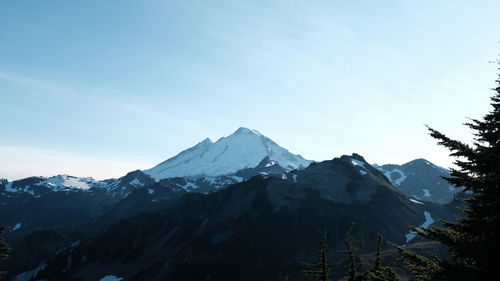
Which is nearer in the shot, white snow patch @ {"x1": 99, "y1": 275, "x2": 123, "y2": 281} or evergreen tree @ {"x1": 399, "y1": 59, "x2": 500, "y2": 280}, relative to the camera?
evergreen tree @ {"x1": 399, "y1": 59, "x2": 500, "y2": 280}

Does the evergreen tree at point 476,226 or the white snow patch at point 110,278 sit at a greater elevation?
the evergreen tree at point 476,226

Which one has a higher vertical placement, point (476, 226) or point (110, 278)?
point (476, 226)

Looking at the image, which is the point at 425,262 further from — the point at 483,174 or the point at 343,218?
the point at 343,218

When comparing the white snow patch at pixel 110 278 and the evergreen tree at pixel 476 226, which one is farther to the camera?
the white snow patch at pixel 110 278

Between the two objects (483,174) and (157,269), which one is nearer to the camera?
(483,174)

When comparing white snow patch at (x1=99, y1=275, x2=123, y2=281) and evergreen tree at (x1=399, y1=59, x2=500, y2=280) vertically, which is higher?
evergreen tree at (x1=399, y1=59, x2=500, y2=280)

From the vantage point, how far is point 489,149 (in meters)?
16.2

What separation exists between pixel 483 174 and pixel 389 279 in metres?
5.78

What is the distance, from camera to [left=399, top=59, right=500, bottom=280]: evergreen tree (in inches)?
549

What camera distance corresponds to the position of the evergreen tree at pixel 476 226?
1394 cm

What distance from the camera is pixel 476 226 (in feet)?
48.8

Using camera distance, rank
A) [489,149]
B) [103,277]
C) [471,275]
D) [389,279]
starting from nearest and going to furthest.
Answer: [471,275]
[489,149]
[389,279]
[103,277]

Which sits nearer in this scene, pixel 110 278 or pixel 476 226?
pixel 476 226

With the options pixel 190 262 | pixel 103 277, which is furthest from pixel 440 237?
pixel 103 277
